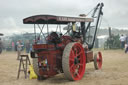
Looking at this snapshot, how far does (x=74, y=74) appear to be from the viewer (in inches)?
275

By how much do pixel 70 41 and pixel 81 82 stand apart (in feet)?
5.10

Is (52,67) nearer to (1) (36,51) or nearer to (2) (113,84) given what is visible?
(1) (36,51)

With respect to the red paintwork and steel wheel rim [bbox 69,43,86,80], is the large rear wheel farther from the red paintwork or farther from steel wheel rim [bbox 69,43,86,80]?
the red paintwork

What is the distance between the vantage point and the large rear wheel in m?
6.47

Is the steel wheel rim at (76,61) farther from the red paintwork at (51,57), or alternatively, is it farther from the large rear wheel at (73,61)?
the red paintwork at (51,57)

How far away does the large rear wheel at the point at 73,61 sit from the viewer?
6.47 metres

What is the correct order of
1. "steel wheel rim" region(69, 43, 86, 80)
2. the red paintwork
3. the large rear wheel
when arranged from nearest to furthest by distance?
1. the large rear wheel
2. the red paintwork
3. "steel wheel rim" region(69, 43, 86, 80)

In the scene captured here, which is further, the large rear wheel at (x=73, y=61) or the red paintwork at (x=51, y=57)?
the red paintwork at (x=51, y=57)

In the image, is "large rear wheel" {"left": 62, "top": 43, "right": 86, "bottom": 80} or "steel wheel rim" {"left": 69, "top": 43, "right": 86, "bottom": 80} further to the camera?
"steel wheel rim" {"left": 69, "top": 43, "right": 86, "bottom": 80}

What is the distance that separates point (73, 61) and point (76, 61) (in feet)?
0.83

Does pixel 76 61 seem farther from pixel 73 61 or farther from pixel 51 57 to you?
pixel 51 57

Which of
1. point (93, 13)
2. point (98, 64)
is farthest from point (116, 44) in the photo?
point (98, 64)

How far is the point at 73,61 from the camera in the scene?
6.94m

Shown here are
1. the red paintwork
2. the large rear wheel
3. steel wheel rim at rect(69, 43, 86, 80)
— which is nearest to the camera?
the large rear wheel
